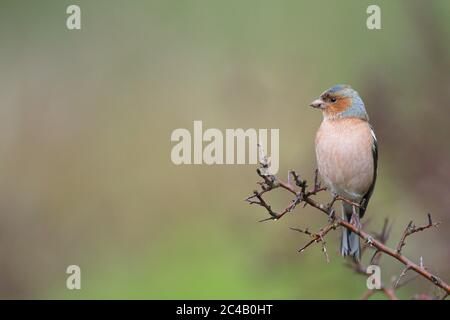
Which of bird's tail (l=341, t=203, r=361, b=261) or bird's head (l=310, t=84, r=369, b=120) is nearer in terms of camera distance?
bird's tail (l=341, t=203, r=361, b=261)

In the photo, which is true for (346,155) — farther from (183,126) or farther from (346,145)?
(183,126)

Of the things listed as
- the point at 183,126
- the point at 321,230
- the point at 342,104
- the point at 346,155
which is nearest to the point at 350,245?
the point at 346,155

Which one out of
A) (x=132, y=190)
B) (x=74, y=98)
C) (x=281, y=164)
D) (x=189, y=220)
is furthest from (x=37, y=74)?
(x=281, y=164)

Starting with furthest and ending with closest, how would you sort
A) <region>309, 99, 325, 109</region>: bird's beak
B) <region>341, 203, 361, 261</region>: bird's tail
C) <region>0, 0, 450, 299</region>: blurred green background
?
<region>0, 0, 450, 299</region>: blurred green background < <region>309, 99, 325, 109</region>: bird's beak < <region>341, 203, 361, 261</region>: bird's tail

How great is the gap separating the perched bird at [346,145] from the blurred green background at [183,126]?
0.23 meters

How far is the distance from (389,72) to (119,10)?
4358 mm

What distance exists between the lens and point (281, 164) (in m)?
6.70

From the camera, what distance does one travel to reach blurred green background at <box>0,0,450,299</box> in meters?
5.15

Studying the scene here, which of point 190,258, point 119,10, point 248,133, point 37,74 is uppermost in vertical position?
point 119,10

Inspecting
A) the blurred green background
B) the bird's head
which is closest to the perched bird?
the bird's head

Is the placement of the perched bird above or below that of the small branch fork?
above

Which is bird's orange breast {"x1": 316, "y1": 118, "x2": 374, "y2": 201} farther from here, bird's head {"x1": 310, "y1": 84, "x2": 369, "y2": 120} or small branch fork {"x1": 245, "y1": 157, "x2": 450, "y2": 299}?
small branch fork {"x1": 245, "y1": 157, "x2": 450, "y2": 299}

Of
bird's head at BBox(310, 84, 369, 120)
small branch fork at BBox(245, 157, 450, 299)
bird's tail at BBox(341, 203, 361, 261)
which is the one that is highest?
bird's head at BBox(310, 84, 369, 120)
